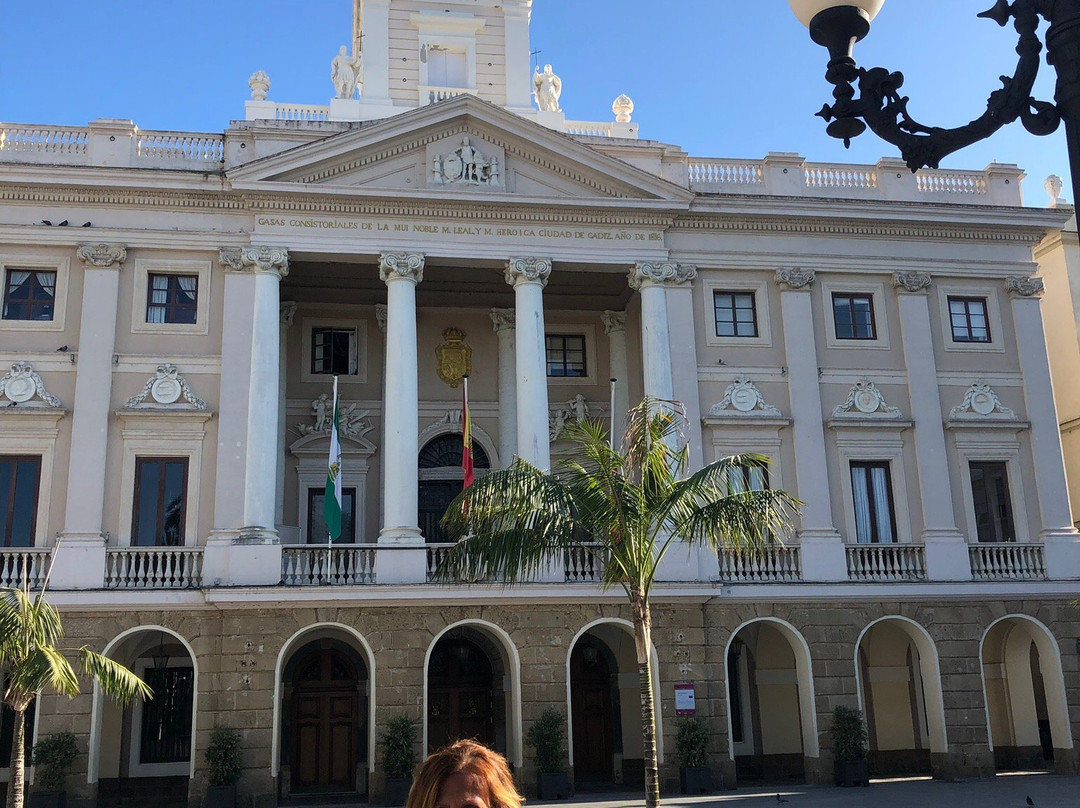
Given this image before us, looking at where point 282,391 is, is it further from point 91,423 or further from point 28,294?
point 28,294

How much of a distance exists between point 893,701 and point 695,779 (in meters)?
7.42

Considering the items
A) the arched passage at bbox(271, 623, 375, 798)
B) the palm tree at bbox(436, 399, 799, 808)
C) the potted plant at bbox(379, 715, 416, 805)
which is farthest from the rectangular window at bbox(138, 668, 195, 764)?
the palm tree at bbox(436, 399, 799, 808)

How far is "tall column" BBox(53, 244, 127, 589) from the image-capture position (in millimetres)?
24141

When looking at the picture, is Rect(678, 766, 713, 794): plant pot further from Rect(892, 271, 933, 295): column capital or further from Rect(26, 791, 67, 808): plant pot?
Rect(892, 271, 933, 295): column capital

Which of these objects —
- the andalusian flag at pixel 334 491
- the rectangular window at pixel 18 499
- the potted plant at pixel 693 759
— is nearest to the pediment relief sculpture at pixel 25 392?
the rectangular window at pixel 18 499

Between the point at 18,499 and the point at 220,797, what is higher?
the point at 18,499

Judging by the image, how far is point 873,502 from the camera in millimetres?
27750

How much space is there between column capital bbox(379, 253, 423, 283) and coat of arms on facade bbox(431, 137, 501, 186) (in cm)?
185

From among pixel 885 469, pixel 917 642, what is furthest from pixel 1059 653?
pixel 885 469

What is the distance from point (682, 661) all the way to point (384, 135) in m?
13.1

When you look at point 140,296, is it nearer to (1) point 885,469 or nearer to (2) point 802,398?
(2) point 802,398

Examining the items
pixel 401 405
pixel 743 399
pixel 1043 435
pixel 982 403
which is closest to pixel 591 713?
pixel 743 399

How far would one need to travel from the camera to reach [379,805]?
23.3 meters

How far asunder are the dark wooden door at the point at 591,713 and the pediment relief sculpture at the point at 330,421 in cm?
736
